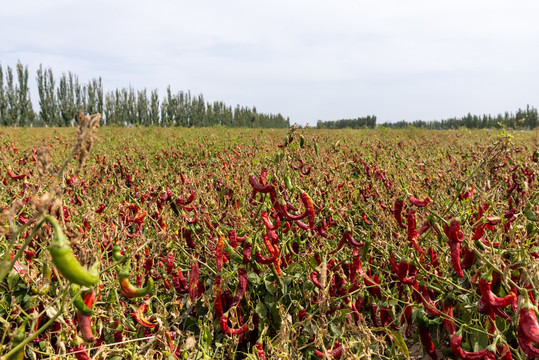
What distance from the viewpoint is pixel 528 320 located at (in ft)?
3.64

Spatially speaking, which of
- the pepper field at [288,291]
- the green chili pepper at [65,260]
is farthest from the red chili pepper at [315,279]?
the green chili pepper at [65,260]

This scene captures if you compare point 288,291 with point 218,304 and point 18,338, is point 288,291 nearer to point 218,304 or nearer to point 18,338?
point 218,304

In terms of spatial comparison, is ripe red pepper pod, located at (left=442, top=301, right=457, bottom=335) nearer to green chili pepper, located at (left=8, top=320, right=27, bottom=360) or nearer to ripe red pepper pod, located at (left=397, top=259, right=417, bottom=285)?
ripe red pepper pod, located at (left=397, top=259, right=417, bottom=285)

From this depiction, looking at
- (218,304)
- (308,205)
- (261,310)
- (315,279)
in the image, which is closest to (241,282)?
(218,304)

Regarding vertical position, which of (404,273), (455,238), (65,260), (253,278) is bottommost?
(253,278)

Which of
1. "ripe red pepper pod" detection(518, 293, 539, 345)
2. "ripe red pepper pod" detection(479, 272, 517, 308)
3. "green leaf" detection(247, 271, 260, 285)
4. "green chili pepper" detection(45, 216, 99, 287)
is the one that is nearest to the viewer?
"green chili pepper" detection(45, 216, 99, 287)

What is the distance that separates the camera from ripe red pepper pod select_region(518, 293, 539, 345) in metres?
1.10

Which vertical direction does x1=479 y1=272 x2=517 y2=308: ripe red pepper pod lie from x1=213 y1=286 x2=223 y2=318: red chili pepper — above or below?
above

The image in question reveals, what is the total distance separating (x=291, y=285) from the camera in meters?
2.30

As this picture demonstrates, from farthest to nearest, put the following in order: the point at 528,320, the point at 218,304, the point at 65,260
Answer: the point at 218,304
the point at 528,320
the point at 65,260

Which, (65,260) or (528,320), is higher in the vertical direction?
(65,260)

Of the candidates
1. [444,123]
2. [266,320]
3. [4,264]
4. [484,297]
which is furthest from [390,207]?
[444,123]

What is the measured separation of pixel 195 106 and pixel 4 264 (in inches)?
2097

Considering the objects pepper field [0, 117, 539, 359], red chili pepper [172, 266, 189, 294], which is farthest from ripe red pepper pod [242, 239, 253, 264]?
red chili pepper [172, 266, 189, 294]
